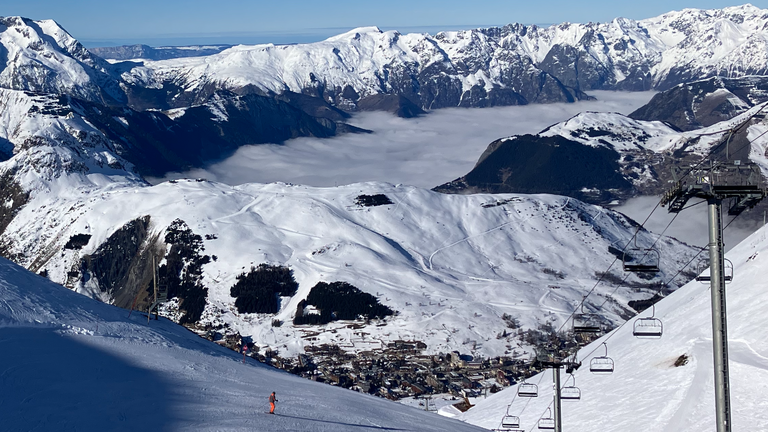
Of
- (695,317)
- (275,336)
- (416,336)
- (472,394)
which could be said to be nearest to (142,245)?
(275,336)

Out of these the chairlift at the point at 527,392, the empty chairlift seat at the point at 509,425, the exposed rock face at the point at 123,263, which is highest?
the exposed rock face at the point at 123,263

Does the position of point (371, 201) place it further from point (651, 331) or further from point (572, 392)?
point (572, 392)

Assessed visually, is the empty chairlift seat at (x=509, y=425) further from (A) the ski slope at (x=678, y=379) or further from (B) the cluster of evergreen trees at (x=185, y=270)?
(B) the cluster of evergreen trees at (x=185, y=270)

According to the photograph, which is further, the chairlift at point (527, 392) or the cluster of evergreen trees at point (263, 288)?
the cluster of evergreen trees at point (263, 288)

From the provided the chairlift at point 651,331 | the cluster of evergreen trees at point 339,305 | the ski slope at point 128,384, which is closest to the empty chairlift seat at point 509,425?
the ski slope at point 128,384

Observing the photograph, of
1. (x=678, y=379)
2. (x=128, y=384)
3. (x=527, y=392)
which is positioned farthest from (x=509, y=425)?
(x=128, y=384)

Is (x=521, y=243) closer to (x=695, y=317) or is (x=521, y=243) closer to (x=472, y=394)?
(x=472, y=394)
